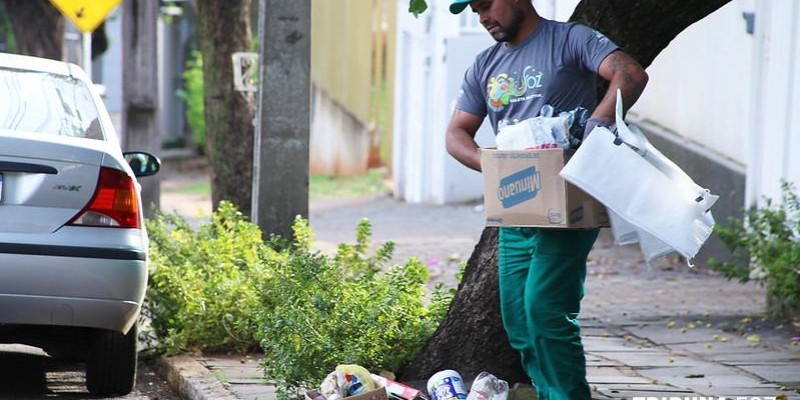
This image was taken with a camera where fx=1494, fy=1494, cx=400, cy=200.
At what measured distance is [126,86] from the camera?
13953 mm

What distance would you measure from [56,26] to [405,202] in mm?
5070

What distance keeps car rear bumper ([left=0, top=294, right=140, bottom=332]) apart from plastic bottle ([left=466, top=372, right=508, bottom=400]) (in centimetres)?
178

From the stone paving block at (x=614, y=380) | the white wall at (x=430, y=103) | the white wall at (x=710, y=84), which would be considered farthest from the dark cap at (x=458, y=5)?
the white wall at (x=430, y=103)

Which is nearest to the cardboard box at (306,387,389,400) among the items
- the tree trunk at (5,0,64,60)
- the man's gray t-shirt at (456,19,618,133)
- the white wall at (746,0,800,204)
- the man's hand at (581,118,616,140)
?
the man's gray t-shirt at (456,19,618,133)

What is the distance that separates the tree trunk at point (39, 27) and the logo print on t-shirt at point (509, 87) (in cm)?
1453

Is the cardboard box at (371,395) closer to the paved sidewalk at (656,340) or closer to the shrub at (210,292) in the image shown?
the paved sidewalk at (656,340)

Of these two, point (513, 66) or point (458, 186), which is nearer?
point (513, 66)

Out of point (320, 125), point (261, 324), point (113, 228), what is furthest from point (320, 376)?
point (320, 125)

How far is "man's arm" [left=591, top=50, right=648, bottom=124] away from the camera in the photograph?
5.16m

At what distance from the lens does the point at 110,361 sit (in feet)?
22.9

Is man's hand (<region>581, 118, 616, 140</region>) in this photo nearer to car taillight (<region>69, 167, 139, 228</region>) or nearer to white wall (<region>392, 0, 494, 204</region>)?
car taillight (<region>69, 167, 139, 228</region>)

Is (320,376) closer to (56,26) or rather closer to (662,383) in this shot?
(662,383)

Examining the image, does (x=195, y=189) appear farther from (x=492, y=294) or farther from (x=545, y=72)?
(x=545, y=72)

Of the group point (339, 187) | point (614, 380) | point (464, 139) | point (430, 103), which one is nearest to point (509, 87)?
point (464, 139)
